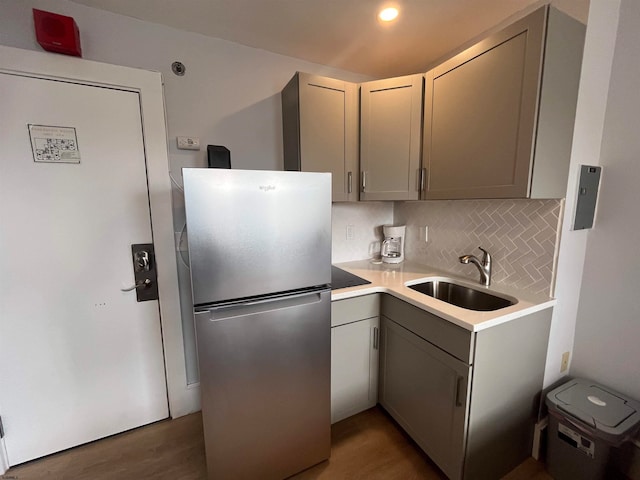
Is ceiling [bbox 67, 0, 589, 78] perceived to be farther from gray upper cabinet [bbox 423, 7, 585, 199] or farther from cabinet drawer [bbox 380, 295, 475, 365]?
cabinet drawer [bbox 380, 295, 475, 365]

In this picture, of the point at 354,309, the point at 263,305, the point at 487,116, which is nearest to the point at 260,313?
the point at 263,305

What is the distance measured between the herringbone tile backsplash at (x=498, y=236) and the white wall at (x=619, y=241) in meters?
0.29

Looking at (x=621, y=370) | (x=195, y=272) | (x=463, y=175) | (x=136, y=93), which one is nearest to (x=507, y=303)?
(x=621, y=370)

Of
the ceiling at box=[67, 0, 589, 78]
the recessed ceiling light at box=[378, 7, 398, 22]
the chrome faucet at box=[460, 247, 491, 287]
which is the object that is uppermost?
the ceiling at box=[67, 0, 589, 78]

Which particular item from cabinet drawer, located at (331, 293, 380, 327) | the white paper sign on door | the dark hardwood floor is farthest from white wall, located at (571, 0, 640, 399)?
the white paper sign on door

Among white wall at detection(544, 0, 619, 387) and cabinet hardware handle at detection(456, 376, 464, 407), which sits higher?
white wall at detection(544, 0, 619, 387)

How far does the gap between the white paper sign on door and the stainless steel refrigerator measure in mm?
920

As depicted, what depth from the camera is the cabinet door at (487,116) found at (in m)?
1.14

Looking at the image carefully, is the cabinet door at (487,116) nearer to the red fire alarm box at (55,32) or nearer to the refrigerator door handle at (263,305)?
the refrigerator door handle at (263,305)

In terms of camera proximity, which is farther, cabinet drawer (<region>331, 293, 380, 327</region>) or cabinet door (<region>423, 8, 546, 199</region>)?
cabinet drawer (<region>331, 293, 380, 327</region>)

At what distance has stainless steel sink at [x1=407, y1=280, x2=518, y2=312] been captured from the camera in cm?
152

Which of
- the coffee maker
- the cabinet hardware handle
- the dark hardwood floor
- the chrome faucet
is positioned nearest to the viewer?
the cabinet hardware handle

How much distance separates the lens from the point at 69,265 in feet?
4.79

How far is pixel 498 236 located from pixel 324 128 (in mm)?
1282
